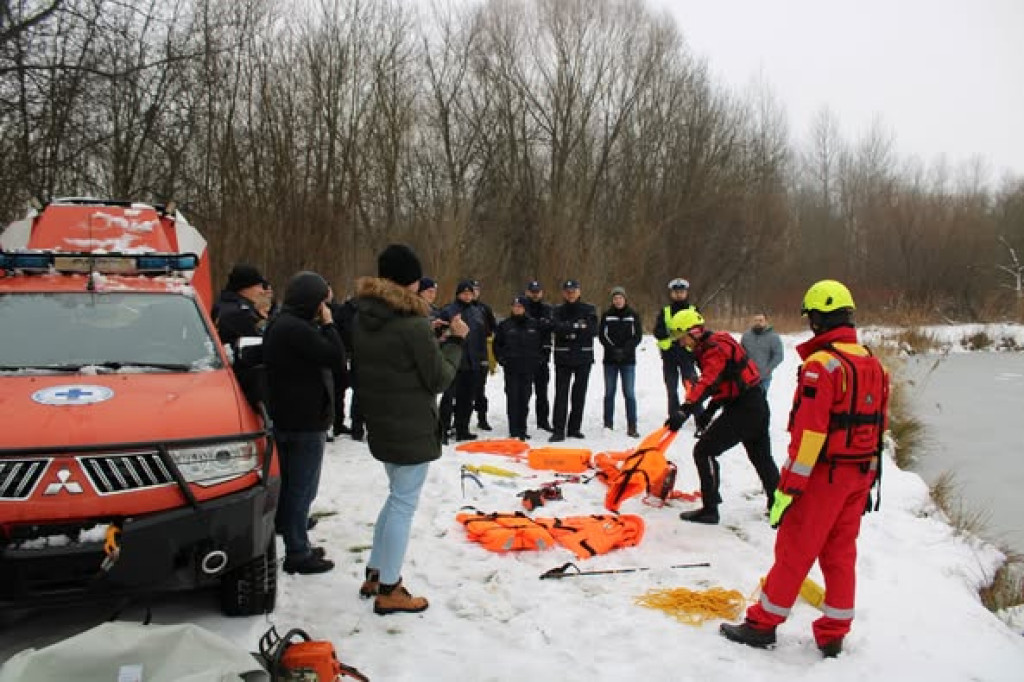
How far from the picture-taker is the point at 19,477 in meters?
3.19

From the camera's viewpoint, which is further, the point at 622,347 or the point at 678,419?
the point at 622,347

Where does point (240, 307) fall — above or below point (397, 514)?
above

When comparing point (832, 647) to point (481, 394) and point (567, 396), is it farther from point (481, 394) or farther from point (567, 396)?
point (481, 394)

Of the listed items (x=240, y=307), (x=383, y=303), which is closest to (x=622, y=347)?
(x=240, y=307)

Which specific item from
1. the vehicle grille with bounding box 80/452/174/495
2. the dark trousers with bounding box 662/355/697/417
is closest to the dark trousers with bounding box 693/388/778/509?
the dark trousers with bounding box 662/355/697/417

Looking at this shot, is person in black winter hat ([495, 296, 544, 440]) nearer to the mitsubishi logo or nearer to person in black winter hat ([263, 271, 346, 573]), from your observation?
person in black winter hat ([263, 271, 346, 573])

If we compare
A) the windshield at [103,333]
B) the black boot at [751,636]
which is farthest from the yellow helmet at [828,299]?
the windshield at [103,333]

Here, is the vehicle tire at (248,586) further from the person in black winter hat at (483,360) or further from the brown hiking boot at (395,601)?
the person in black winter hat at (483,360)

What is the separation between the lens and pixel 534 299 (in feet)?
32.3

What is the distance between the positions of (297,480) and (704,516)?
3.65 meters

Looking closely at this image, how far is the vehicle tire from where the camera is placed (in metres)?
3.98

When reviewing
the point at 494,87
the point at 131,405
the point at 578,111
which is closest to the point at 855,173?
the point at 578,111

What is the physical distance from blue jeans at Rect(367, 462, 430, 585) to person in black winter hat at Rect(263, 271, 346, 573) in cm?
74

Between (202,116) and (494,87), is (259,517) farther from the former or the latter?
(494,87)
